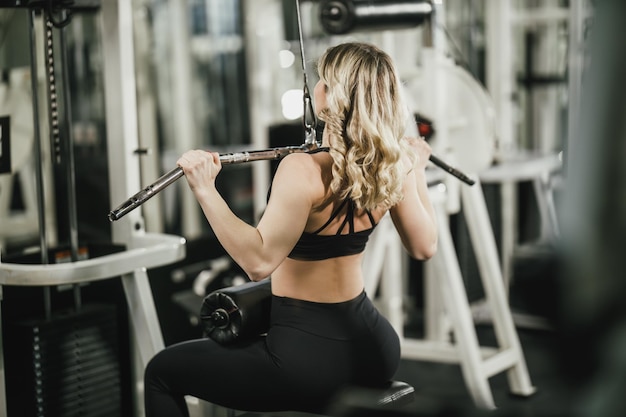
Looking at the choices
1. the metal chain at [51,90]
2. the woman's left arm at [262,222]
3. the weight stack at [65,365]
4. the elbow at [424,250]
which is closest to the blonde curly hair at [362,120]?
the woman's left arm at [262,222]

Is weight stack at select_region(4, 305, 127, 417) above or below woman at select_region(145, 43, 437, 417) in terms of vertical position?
below

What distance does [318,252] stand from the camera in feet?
6.35

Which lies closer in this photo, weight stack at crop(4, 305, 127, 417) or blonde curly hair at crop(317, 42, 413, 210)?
blonde curly hair at crop(317, 42, 413, 210)

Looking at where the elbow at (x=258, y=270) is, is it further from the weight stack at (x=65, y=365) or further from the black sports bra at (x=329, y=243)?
the weight stack at (x=65, y=365)

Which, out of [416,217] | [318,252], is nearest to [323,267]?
[318,252]

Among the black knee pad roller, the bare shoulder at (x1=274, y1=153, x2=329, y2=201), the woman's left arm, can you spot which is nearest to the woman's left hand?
the woman's left arm

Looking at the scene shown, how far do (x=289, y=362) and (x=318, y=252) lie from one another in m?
0.27

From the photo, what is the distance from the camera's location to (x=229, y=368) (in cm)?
194

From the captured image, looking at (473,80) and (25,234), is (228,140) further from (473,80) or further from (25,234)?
(473,80)

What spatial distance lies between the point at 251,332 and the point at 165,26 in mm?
4713

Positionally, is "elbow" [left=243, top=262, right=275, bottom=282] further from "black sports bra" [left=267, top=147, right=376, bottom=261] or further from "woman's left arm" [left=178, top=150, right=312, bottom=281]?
"black sports bra" [left=267, top=147, right=376, bottom=261]

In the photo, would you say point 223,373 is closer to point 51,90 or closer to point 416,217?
Answer: point 416,217

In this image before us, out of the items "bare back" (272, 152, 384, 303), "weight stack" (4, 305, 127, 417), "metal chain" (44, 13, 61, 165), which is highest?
"metal chain" (44, 13, 61, 165)

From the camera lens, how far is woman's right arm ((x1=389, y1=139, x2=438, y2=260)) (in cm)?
204
